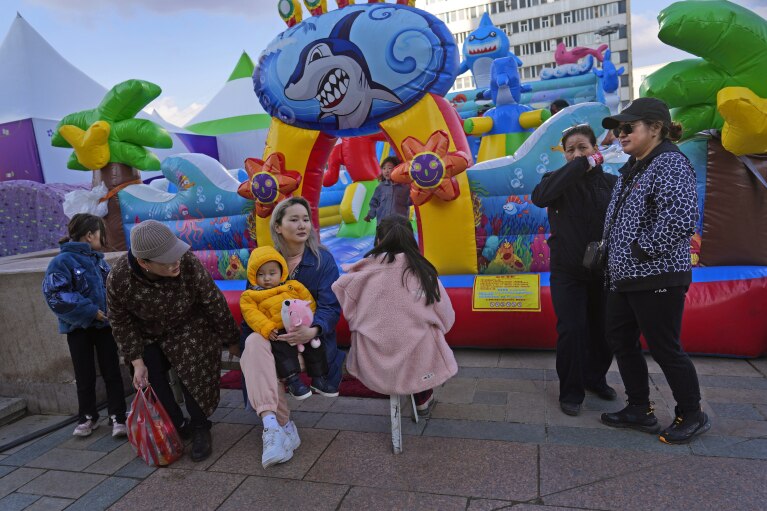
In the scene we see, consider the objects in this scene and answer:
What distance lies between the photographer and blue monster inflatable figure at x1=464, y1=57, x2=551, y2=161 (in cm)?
969

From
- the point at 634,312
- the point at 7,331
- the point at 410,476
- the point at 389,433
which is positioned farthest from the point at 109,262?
the point at 634,312

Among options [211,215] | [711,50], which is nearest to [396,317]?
[711,50]

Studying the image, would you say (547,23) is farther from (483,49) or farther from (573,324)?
(573,324)

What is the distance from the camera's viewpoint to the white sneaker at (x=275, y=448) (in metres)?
2.69

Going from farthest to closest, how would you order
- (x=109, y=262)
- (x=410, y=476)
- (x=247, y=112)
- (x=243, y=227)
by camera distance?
(x=247, y=112)
(x=243, y=227)
(x=109, y=262)
(x=410, y=476)

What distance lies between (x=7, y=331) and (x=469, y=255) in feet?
11.3

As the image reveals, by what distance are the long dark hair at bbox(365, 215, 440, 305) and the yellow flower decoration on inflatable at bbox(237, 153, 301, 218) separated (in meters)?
A: 2.17

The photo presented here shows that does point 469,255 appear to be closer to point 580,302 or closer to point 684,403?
point 580,302

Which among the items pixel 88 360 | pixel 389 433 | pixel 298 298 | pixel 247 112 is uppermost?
pixel 247 112

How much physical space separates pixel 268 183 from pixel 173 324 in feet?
7.00

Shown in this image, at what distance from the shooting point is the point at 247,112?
16078 mm

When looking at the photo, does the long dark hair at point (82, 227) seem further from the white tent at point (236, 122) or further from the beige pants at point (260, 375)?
the white tent at point (236, 122)

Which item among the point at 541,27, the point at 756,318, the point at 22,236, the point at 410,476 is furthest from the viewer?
the point at 541,27

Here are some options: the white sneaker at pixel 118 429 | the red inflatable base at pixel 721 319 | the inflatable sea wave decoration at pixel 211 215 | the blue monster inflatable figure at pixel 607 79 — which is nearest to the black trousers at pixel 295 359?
the white sneaker at pixel 118 429
